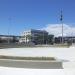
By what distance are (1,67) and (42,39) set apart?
406ft

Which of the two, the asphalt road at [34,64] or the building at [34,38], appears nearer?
the asphalt road at [34,64]

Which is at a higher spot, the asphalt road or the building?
the building

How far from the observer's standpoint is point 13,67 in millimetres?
14125

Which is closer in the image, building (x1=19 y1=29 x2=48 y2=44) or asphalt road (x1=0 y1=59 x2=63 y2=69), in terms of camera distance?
asphalt road (x1=0 y1=59 x2=63 y2=69)

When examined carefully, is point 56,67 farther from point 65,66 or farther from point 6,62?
point 6,62

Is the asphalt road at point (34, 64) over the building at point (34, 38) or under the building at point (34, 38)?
under

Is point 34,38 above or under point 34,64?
above

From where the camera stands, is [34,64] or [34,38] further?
[34,38]
